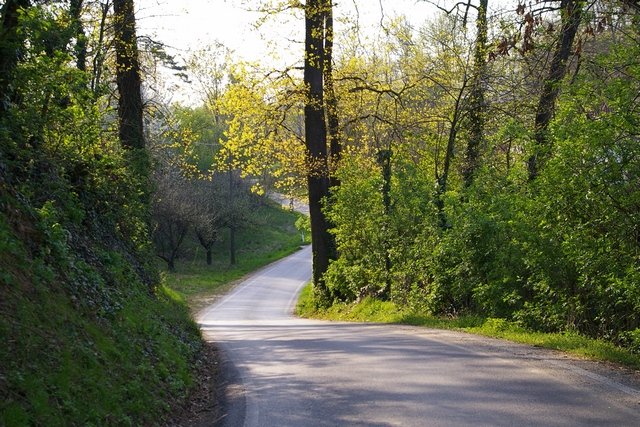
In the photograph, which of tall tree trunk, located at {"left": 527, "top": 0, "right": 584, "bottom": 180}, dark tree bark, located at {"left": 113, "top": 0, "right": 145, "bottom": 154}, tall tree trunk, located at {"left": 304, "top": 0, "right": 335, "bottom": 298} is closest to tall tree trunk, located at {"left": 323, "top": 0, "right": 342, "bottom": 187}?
tall tree trunk, located at {"left": 304, "top": 0, "right": 335, "bottom": 298}

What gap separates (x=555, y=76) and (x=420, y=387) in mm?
10448

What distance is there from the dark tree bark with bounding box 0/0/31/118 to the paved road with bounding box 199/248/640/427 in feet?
17.7

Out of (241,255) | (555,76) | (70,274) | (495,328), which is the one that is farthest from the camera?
(241,255)

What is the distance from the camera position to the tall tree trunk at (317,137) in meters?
21.7

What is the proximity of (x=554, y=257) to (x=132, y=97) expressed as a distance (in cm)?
1135

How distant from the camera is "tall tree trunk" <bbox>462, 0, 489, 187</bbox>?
18109mm

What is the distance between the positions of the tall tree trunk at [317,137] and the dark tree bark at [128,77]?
233 inches

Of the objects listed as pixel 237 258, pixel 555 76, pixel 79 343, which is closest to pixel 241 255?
pixel 237 258

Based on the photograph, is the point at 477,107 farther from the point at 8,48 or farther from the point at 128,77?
the point at 8,48

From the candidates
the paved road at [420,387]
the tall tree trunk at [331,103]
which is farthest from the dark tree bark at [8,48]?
the tall tree trunk at [331,103]

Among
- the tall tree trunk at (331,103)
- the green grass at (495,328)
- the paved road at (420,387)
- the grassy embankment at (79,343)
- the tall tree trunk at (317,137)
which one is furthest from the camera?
the tall tree trunk at (331,103)

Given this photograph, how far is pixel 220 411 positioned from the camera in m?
7.64

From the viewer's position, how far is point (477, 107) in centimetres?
1950

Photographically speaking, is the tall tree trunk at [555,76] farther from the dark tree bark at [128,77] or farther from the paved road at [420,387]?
the dark tree bark at [128,77]
